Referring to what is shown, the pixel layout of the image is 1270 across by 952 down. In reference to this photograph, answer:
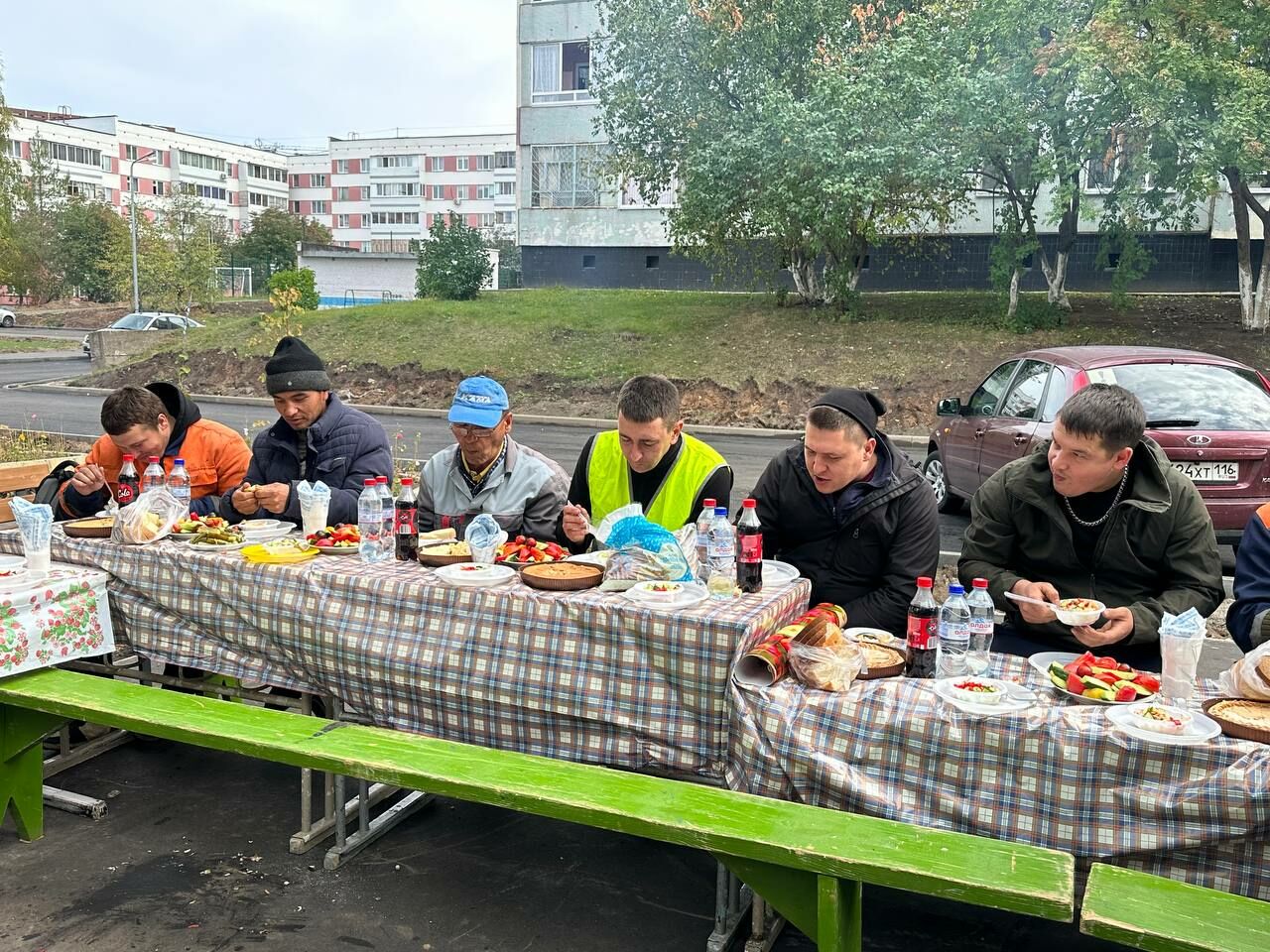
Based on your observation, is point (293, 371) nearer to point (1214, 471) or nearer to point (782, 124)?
point (1214, 471)

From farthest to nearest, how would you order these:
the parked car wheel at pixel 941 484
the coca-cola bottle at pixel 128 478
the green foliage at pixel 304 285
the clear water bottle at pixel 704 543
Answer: the green foliage at pixel 304 285 → the parked car wheel at pixel 941 484 → the coca-cola bottle at pixel 128 478 → the clear water bottle at pixel 704 543

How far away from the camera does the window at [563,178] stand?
32156 mm

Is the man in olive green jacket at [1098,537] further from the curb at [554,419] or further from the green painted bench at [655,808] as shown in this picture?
the curb at [554,419]

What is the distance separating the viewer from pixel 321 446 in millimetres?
5492

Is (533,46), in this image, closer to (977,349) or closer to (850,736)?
(977,349)

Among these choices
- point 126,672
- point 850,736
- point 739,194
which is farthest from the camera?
point 739,194

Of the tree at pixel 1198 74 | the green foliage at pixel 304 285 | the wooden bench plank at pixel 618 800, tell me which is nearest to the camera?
the wooden bench plank at pixel 618 800

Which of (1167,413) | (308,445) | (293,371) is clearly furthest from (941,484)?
(293,371)

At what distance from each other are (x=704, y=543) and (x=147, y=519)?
7.94ft

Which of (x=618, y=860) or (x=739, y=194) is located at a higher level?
(x=739, y=194)

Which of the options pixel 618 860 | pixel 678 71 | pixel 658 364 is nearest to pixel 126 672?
pixel 618 860

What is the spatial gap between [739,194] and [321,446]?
1667 centimetres

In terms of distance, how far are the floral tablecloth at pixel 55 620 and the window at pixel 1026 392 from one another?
22.0 ft

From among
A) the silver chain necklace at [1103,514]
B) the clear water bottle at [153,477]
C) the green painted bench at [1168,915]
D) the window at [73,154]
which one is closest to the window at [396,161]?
the window at [73,154]
